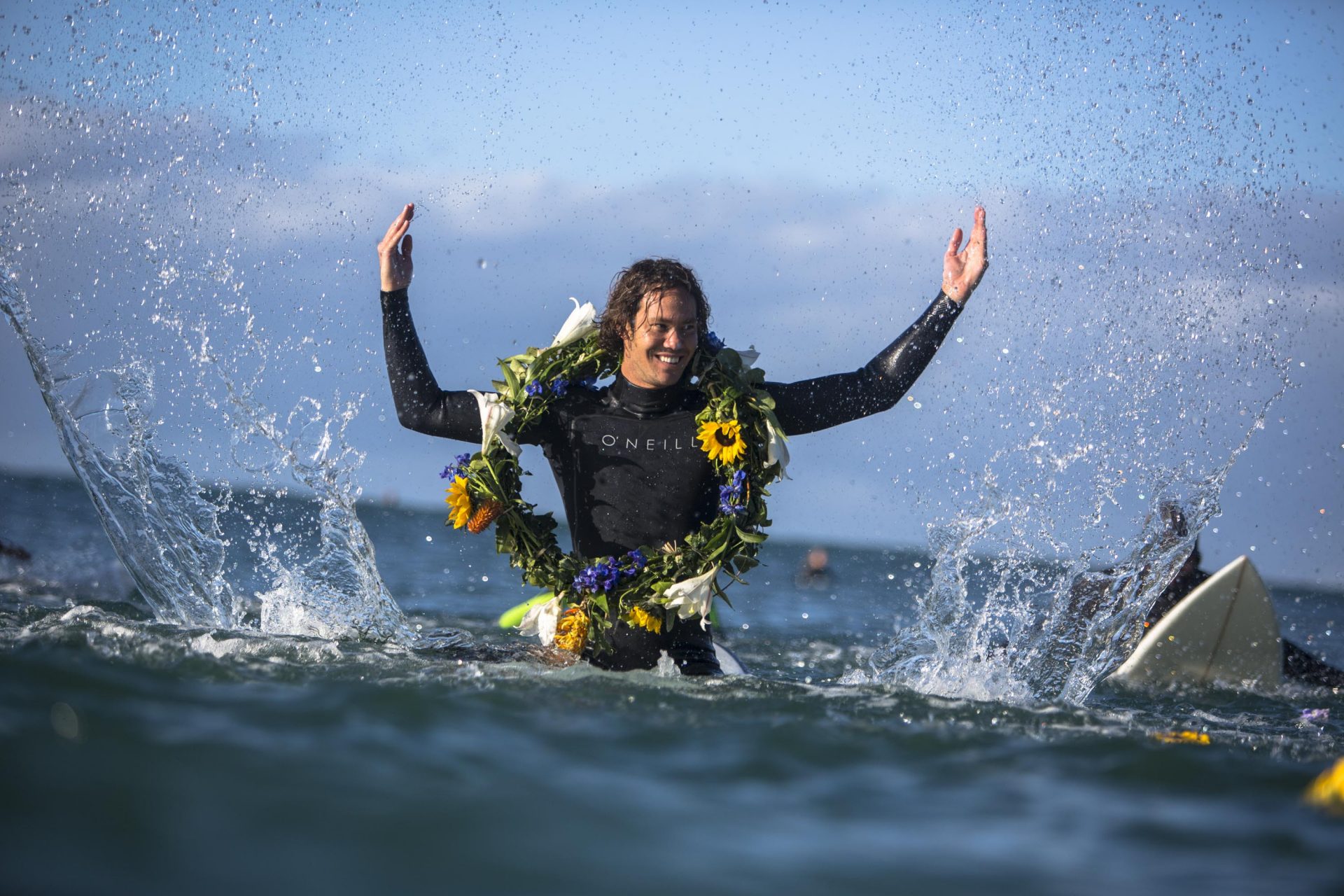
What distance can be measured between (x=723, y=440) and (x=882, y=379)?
700mm

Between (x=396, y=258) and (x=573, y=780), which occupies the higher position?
(x=396, y=258)

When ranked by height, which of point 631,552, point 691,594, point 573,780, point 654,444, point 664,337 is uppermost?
point 664,337

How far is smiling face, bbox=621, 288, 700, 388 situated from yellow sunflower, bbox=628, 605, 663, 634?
0.89 meters

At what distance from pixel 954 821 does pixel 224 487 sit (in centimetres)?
491

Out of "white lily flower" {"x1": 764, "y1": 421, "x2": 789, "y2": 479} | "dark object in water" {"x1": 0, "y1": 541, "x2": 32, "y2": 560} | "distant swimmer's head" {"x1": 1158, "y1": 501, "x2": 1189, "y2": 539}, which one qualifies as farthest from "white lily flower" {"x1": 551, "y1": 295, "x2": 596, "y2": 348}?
"dark object in water" {"x1": 0, "y1": 541, "x2": 32, "y2": 560}

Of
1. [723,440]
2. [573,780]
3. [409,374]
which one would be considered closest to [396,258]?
[409,374]

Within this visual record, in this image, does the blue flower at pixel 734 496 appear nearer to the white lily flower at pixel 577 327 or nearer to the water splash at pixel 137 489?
the white lily flower at pixel 577 327

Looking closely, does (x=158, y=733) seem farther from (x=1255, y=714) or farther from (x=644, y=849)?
(x=1255, y=714)

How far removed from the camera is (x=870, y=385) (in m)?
4.92

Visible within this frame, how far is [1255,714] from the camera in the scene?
6.03 meters

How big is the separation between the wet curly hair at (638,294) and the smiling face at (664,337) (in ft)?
0.12

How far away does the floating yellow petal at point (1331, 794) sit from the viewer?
319 centimetres

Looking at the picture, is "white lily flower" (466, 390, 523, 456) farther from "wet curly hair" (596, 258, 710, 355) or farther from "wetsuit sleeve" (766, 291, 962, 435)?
"wetsuit sleeve" (766, 291, 962, 435)

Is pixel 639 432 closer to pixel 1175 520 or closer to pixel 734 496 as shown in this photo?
pixel 734 496
